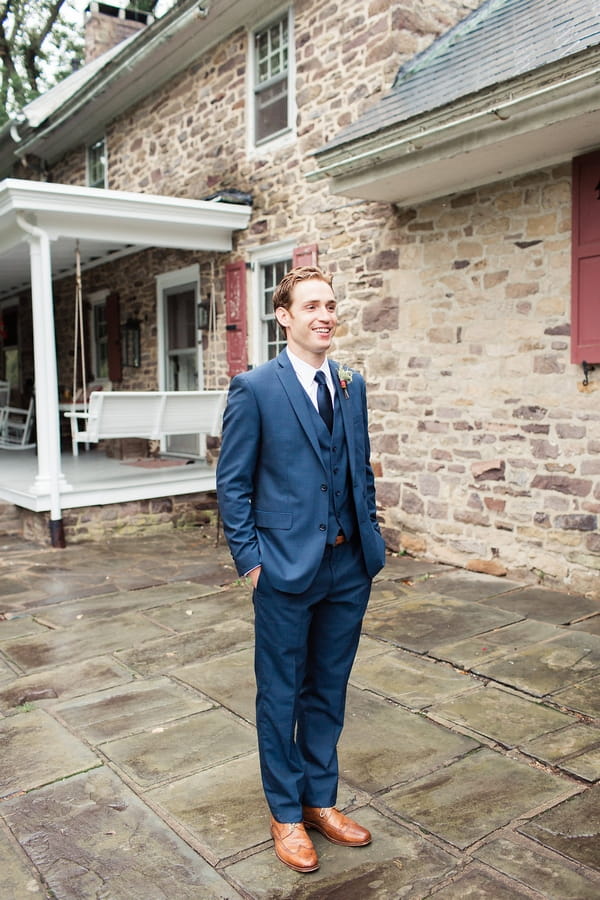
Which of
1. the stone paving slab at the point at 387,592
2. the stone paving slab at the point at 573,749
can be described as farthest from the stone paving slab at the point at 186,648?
the stone paving slab at the point at 573,749

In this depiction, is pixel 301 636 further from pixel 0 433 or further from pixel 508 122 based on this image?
pixel 0 433

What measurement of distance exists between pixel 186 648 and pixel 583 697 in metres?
2.07

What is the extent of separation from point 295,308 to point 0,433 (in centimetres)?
1112

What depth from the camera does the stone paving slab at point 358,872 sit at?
229 centimetres

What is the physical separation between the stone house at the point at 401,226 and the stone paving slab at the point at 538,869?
310cm

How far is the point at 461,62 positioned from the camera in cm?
594

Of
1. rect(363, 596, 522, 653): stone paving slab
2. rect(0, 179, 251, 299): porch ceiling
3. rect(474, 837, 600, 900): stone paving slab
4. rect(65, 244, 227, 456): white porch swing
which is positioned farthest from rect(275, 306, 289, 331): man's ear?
rect(0, 179, 251, 299): porch ceiling

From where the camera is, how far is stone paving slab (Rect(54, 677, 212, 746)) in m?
3.45

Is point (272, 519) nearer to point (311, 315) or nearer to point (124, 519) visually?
point (311, 315)

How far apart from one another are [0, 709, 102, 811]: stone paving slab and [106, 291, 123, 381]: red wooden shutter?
800 centimetres

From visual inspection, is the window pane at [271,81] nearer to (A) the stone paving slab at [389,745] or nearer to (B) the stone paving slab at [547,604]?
(B) the stone paving slab at [547,604]

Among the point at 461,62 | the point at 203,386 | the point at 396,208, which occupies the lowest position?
the point at 203,386

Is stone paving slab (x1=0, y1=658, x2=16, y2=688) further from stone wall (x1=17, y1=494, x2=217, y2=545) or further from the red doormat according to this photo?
the red doormat

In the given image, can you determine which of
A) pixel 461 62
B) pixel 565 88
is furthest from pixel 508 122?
pixel 461 62
